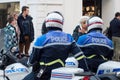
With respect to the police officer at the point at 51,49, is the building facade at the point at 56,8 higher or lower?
lower

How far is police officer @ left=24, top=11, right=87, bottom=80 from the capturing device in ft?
23.8

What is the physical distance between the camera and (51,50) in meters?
7.27

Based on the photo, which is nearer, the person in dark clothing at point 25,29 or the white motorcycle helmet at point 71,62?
the white motorcycle helmet at point 71,62

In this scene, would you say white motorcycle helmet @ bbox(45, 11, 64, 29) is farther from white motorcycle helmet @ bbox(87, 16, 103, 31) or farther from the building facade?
the building facade

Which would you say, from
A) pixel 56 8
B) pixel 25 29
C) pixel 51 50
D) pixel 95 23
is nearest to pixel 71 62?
pixel 51 50

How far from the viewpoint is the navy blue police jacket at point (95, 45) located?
26.6 ft

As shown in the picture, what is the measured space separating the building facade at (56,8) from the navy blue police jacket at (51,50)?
12.5 meters

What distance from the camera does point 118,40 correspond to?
36.1ft

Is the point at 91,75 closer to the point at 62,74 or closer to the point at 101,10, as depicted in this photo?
the point at 62,74

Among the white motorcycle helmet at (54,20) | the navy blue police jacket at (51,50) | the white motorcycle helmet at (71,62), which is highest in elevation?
the white motorcycle helmet at (54,20)

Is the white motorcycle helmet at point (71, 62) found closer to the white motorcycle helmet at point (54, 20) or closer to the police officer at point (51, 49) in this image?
the police officer at point (51, 49)

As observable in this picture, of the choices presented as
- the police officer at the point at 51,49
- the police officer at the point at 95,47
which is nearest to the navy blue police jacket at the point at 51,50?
the police officer at the point at 51,49

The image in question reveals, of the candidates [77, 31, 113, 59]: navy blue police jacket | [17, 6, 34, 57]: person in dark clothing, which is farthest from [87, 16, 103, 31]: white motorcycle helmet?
[17, 6, 34, 57]: person in dark clothing

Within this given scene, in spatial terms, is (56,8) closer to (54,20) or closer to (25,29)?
(25,29)
